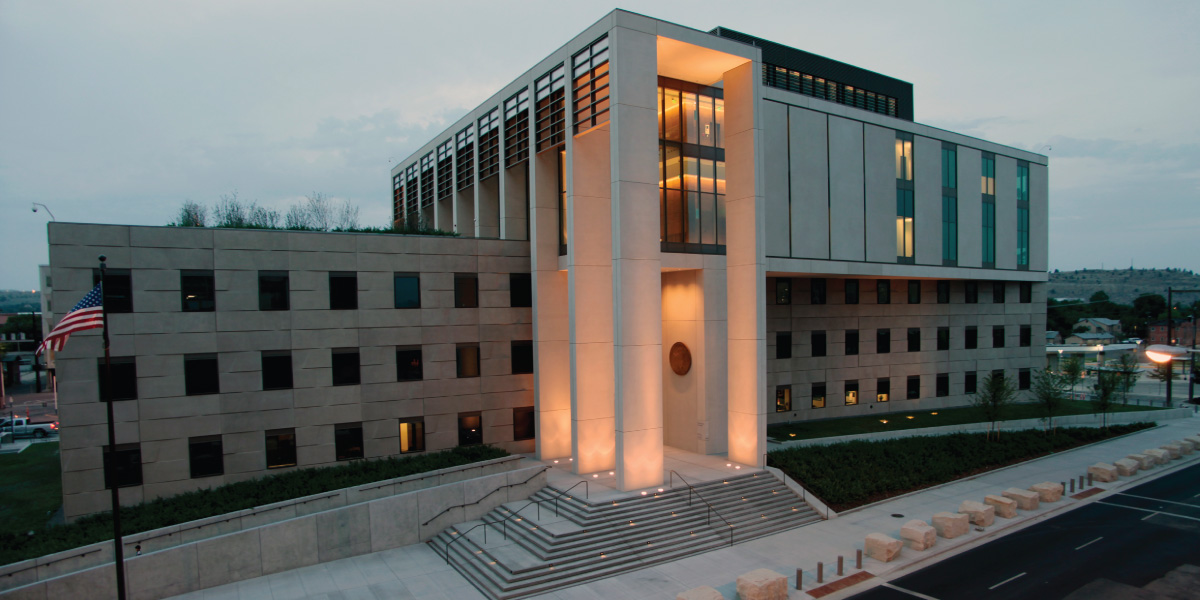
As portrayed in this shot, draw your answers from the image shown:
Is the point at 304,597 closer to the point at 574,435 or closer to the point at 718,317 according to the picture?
the point at 574,435

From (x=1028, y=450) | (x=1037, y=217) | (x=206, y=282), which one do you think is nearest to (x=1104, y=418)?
(x=1028, y=450)

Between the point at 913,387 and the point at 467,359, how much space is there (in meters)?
30.3

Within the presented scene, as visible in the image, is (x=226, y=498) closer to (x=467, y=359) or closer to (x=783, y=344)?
(x=467, y=359)

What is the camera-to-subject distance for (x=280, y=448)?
2391cm

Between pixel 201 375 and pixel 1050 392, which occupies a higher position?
pixel 201 375

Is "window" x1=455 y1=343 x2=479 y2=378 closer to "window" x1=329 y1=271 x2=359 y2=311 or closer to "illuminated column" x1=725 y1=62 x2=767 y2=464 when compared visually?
"window" x1=329 y1=271 x2=359 y2=311

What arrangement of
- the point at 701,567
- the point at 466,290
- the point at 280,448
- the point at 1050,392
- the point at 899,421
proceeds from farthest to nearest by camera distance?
the point at 899,421
the point at 1050,392
the point at 466,290
the point at 280,448
the point at 701,567

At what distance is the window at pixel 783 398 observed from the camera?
3547 cm

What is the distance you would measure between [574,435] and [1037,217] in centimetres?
4048

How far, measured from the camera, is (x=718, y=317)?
2697cm

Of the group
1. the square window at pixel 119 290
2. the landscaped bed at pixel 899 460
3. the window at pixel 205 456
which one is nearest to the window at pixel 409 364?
the window at pixel 205 456

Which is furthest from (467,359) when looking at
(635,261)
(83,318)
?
(83,318)

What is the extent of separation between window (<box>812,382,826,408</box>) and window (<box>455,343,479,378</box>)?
2106cm

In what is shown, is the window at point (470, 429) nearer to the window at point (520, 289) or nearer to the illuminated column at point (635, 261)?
the window at point (520, 289)
